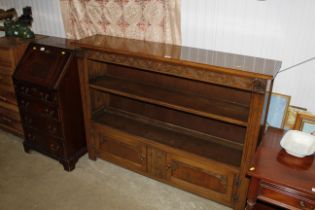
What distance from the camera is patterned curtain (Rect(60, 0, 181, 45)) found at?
2.13 metres

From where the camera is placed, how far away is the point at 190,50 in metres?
2.02

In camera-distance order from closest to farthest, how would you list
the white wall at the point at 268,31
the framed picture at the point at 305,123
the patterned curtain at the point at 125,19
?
the white wall at the point at 268,31, the framed picture at the point at 305,123, the patterned curtain at the point at 125,19

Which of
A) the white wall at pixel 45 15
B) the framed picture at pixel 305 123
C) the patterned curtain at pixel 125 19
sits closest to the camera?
the framed picture at pixel 305 123

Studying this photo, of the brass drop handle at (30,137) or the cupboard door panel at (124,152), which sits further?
the brass drop handle at (30,137)

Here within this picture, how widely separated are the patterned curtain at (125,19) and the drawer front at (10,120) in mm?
948

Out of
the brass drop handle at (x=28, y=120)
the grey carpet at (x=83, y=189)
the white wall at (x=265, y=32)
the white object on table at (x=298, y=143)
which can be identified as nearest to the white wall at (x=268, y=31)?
the white wall at (x=265, y=32)

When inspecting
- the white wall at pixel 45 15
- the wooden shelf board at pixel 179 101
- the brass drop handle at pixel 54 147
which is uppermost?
the white wall at pixel 45 15

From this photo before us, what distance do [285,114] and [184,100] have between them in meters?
0.70

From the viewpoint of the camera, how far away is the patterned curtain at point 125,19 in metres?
2.13

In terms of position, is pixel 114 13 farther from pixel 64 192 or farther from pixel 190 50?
pixel 64 192

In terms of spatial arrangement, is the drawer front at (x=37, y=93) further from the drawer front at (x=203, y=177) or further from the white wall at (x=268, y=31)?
the white wall at (x=268, y=31)

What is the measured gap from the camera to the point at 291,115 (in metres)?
1.94

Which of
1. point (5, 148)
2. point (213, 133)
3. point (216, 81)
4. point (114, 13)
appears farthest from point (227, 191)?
point (5, 148)

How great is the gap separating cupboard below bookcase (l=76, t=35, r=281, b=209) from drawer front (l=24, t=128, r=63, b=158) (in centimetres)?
27
